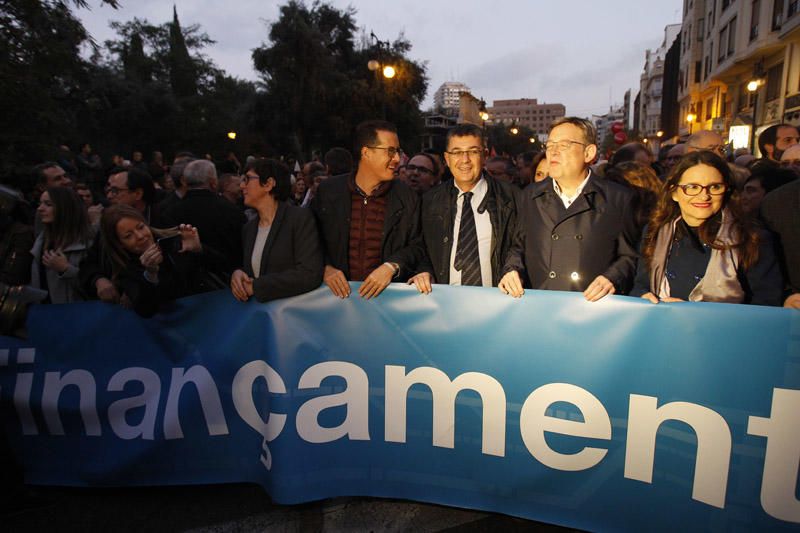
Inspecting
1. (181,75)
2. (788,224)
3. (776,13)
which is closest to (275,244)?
(788,224)

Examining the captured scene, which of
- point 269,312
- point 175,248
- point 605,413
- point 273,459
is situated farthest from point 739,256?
point 175,248

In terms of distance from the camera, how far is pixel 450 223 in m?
3.46

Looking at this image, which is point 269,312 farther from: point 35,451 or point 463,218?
point 35,451

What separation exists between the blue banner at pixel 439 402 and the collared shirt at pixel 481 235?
614mm

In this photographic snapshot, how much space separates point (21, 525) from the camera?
9.71 feet

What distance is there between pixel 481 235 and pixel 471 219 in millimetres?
124

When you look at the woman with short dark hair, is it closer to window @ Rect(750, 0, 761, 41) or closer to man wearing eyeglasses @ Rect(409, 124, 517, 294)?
man wearing eyeglasses @ Rect(409, 124, 517, 294)

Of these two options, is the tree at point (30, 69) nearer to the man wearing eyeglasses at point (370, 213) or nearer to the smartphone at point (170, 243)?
the smartphone at point (170, 243)

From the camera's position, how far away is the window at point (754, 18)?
25.5 meters

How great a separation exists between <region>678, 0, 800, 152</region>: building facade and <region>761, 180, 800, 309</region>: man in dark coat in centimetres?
1391

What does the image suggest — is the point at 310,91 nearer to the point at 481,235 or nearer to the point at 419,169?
the point at 419,169

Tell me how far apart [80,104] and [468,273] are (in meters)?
26.7

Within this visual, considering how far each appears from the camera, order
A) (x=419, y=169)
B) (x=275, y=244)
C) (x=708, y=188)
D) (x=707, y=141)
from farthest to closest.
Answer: (x=419, y=169), (x=707, y=141), (x=275, y=244), (x=708, y=188)

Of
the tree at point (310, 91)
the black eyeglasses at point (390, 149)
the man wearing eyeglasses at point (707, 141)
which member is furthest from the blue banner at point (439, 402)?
the tree at point (310, 91)
